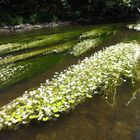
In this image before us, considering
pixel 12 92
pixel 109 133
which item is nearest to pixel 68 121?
pixel 109 133

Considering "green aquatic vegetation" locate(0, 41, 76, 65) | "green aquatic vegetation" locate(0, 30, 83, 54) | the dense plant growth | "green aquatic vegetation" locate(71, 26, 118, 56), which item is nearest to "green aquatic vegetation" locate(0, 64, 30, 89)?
"green aquatic vegetation" locate(0, 41, 76, 65)

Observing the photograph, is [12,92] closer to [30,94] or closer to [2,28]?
[30,94]

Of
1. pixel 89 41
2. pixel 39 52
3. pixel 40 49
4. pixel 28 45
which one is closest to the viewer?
pixel 39 52

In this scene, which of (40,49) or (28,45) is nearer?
(40,49)

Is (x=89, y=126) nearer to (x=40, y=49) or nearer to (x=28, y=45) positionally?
(x=40, y=49)

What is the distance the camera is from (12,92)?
11492mm

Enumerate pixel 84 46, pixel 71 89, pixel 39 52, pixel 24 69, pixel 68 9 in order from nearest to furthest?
pixel 71 89 → pixel 24 69 → pixel 39 52 → pixel 84 46 → pixel 68 9

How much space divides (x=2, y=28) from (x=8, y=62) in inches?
681

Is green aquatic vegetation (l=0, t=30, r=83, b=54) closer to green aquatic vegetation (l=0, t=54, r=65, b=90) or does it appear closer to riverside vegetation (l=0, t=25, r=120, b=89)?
riverside vegetation (l=0, t=25, r=120, b=89)

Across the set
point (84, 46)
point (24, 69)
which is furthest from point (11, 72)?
point (84, 46)

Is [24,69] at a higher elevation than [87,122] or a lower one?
higher

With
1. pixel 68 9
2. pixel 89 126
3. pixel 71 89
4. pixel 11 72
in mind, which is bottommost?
pixel 89 126

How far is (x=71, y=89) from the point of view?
10.3 m

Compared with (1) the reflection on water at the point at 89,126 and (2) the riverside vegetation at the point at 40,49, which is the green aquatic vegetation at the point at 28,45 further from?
(1) the reflection on water at the point at 89,126
